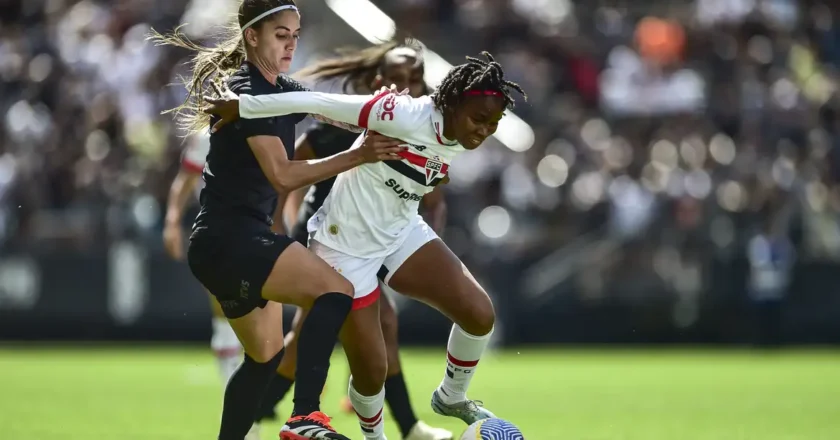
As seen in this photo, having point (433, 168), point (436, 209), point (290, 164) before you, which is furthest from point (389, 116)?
point (436, 209)

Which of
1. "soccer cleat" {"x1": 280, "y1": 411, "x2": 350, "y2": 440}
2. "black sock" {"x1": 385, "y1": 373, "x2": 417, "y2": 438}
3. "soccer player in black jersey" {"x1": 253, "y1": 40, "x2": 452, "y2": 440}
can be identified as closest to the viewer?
"soccer cleat" {"x1": 280, "y1": 411, "x2": 350, "y2": 440}

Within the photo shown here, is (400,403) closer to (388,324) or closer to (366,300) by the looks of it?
(388,324)

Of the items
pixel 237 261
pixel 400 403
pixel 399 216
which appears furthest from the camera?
pixel 400 403

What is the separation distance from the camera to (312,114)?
19.1 feet

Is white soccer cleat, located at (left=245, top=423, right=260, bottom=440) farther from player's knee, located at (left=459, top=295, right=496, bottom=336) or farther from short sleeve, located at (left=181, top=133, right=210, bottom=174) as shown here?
short sleeve, located at (left=181, top=133, right=210, bottom=174)

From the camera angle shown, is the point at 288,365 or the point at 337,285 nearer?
the point at 337,285

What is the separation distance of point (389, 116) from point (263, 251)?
864 mm

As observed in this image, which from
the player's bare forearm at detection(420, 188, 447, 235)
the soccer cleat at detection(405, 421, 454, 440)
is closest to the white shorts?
the soccer cleat at detection(405, 421, 454, 440)

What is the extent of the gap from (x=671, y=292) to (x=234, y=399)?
10.00 m

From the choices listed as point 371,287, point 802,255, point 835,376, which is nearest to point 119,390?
point 371,287

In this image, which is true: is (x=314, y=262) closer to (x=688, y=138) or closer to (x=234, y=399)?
(x=234, y=399)

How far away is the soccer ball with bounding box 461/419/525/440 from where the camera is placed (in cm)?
599

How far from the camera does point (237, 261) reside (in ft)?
18.2

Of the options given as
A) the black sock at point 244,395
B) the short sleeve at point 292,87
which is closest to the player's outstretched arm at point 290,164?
the short sleeve at point 292,87
